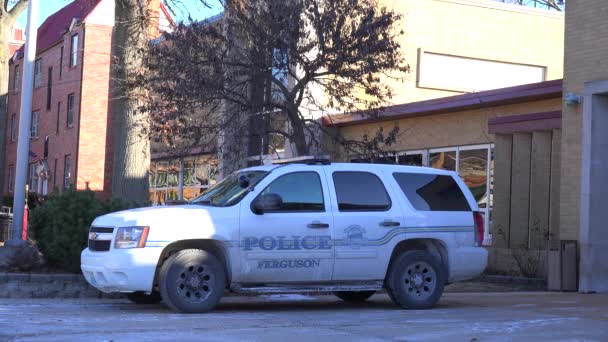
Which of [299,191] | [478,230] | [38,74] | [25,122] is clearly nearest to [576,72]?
[478,230]

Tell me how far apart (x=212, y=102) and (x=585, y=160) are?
664cm

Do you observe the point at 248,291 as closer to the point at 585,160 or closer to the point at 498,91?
the point at 585,160

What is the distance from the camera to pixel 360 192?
1195 cm

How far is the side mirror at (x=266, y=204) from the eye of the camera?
36.4 feet

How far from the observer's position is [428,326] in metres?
10.1

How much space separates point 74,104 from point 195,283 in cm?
3513

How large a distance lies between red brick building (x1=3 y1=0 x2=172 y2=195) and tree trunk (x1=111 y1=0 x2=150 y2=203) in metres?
23.7

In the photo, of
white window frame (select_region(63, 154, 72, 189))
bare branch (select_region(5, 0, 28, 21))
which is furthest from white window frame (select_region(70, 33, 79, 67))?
bare branch (select_region(5, 0, 28, 21))

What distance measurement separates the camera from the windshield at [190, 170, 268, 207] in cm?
1140

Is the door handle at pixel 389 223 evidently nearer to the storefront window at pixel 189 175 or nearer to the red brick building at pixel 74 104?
the storefront window at pixel 189 175

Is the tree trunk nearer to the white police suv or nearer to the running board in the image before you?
the white police suv

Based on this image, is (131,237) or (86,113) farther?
(86,113)

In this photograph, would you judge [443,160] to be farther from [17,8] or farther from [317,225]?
[17,8]

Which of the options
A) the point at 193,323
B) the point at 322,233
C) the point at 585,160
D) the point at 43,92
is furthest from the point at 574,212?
the point at 43,92
